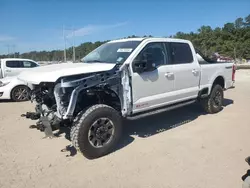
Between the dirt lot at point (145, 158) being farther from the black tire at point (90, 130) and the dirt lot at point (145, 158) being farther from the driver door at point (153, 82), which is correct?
the driver door at point (153, 82)

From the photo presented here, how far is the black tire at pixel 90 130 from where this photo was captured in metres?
3.84

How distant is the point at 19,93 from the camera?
29.5 feet

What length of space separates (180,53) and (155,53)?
0.87m

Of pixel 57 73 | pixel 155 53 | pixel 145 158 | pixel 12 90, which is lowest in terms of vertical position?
pixel 145 158

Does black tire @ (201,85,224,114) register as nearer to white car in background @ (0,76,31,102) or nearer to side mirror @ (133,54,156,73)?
side mirror @ (133,54,156,73)

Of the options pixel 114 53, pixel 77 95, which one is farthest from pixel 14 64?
pixel 77 95

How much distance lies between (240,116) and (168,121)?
2.03 m

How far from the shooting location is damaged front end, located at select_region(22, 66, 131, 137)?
12.5 feet

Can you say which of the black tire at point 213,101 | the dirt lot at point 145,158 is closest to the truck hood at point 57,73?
the dirt lot at point 145,158

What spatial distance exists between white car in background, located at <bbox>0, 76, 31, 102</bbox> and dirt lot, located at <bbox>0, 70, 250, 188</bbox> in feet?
9.99

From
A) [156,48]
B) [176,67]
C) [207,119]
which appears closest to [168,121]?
[207,119]

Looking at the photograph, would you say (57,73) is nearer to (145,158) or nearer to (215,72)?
(145,158)

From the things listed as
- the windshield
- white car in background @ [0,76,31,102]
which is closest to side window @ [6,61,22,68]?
white car in background @ [0,76,31,102]

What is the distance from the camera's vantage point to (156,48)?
5074 mm
